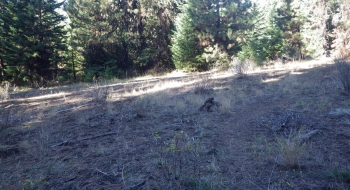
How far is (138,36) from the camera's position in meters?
22.8

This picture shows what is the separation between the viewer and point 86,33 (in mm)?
20750

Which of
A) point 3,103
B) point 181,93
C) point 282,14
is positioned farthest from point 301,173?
point 282,14

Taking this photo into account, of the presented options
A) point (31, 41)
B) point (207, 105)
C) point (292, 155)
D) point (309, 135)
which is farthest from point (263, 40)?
point (292, 155)

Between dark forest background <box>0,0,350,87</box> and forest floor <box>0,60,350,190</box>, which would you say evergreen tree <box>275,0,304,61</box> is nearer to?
dark forest background <box>0,0,350,87</box>

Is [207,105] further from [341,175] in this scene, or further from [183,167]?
[341,175]

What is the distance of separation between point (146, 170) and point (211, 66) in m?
18.8

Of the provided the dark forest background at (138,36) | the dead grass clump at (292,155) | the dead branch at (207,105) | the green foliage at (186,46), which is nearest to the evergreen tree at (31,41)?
the dark forest background at (138,36)

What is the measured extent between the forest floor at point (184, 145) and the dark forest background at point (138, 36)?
12.6 meters

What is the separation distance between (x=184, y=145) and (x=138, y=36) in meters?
20.2

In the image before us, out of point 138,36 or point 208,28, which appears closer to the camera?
point 208,28

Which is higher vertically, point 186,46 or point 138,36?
point 138,36

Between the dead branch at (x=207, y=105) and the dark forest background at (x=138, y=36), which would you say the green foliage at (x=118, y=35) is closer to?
the dark forest background at (x=138, y=36)

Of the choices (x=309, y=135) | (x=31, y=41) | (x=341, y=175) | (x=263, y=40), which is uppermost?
(x=31, y=41)

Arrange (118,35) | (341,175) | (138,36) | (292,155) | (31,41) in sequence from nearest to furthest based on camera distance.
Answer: (341,175)
(292,155)
(31,41)
(118,35)
(138,36)
